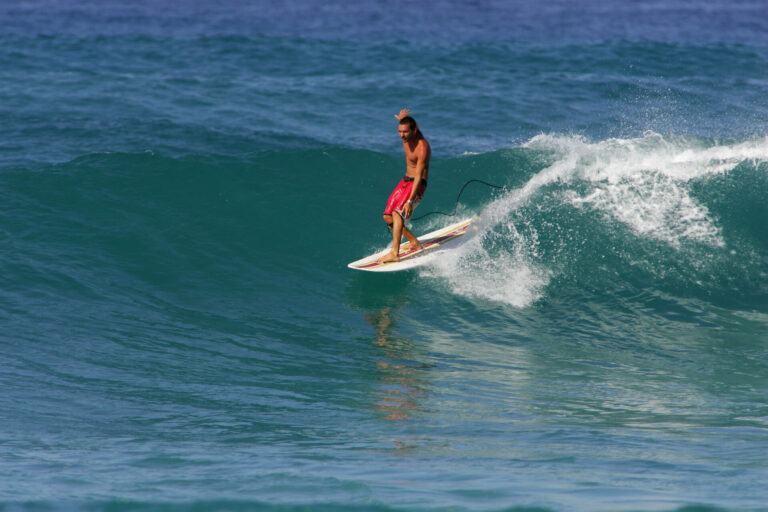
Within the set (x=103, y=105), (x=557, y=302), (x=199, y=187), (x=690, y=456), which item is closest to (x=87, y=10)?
(x=103, y=105)

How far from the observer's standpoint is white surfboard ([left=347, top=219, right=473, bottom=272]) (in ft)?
30.2

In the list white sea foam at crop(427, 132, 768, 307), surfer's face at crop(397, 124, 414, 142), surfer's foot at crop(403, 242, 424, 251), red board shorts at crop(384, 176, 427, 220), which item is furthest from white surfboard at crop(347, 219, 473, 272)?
surfer's face at crop(397, 124, 414, 142)

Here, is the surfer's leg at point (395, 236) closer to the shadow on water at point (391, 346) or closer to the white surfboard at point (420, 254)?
the white surfboard at point (420, 254)

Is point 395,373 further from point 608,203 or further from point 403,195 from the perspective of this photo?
point 608,203

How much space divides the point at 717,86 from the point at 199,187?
14.0 meters

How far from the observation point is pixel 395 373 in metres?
6.81

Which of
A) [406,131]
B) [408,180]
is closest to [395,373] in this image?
[408,180]

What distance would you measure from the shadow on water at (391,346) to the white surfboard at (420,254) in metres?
0.24

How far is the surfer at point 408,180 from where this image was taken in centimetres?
838

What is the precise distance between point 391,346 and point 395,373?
0.80 metres

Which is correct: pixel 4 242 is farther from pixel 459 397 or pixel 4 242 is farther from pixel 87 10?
pixel 87 10

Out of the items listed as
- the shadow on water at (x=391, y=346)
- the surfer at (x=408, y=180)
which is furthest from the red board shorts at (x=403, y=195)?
the shadow on water at (x=391, y=346)

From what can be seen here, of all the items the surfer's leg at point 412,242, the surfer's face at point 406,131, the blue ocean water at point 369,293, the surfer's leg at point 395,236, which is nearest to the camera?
the blue ocean water at point 369,293

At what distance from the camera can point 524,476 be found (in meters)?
4.24
